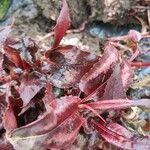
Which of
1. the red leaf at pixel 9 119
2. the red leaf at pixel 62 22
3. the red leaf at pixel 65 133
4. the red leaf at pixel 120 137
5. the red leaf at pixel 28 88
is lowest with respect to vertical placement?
the red leaf at pixel 120 137

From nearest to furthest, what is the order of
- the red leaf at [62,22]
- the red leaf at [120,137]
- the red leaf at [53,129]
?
the red leaf at [53,129] < the red leaf at [120,137] < the red leaf at [62,22]

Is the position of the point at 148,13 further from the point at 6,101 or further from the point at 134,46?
the point at 6,101

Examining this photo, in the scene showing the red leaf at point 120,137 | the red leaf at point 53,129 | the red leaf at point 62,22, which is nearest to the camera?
the red leaf at point 53,129

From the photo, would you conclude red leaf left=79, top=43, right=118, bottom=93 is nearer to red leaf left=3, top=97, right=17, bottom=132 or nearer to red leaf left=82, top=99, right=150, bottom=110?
red leaf left=82, top=99, right=150, bottom=110

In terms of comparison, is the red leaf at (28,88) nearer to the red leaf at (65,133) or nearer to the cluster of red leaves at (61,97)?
the cluster of red leaves at (61,97)

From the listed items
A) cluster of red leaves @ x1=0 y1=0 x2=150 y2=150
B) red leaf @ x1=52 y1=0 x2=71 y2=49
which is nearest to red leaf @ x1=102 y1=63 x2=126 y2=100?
cluster of red leaves @ x1=0 y1=0 x2=150 y2=150

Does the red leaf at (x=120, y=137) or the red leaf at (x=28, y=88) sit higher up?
the red leaf at (x=28, y=88)

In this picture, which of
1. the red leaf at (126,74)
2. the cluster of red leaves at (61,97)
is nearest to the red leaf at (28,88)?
the cluster of red leaves at (61,97)

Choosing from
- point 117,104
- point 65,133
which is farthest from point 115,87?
point 65,133

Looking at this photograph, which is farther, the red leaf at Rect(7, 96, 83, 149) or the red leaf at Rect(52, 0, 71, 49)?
the red leaf at Rect(52, 0, 71, 49)
